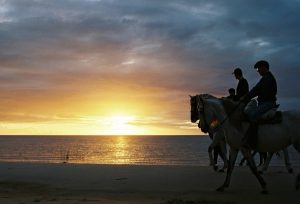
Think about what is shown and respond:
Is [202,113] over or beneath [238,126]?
over

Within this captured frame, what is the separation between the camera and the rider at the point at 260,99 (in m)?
10.3

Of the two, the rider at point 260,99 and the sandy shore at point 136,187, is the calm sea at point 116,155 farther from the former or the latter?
the rider at point 260,99

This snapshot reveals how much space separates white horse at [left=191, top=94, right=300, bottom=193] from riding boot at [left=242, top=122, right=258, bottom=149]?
104mm

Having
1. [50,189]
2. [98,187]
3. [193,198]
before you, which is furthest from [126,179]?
[193,198]

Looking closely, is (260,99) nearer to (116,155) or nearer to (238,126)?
(238,126)

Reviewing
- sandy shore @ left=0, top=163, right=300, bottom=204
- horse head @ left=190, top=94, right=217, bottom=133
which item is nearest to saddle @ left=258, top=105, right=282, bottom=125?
horse head @ left=190, top=94, right=217, bottom=133

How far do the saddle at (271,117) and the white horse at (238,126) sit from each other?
Result: 10 cm

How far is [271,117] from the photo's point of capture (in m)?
10.3

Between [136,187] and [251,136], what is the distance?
11.8 feet

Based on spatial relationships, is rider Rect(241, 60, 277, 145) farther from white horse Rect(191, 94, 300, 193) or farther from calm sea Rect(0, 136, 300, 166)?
calm sea Rect(0, 136, 300, 166)

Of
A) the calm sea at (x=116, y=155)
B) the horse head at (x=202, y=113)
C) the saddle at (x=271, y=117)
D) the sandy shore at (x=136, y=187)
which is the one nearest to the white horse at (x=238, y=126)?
the horse head at (x=202, y=113)

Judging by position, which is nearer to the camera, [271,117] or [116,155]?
[271,117]

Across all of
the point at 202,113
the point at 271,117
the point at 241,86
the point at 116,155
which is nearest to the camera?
the point at 271,117

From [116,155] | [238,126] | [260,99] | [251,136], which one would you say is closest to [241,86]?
[260,99]
